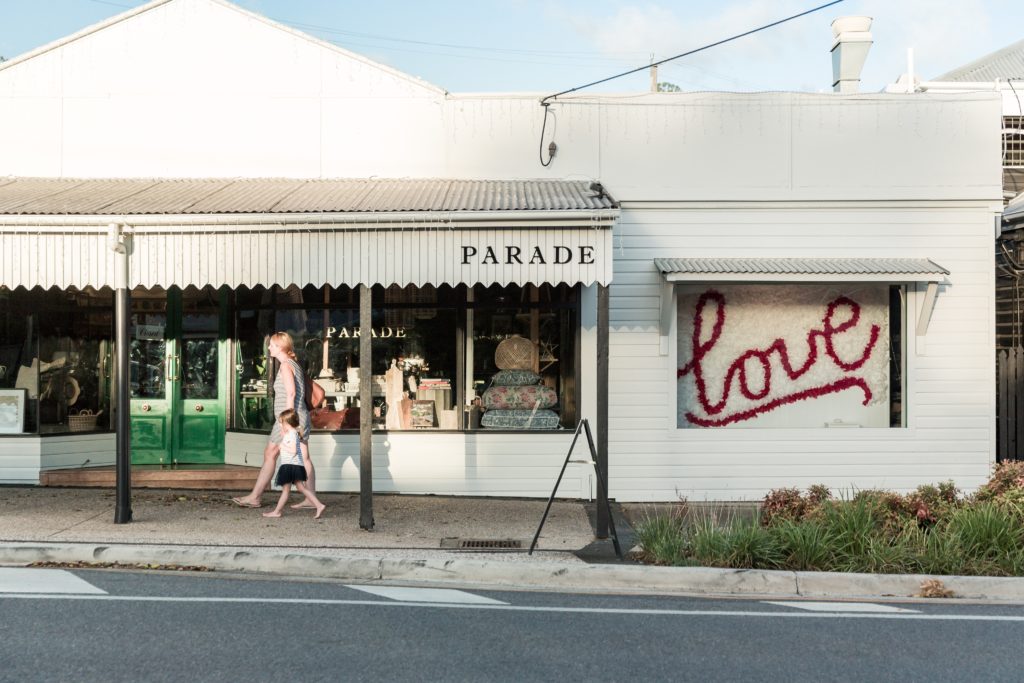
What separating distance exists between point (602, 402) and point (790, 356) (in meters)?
3.68

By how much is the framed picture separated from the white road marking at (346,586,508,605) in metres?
6.32

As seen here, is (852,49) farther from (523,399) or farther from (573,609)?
(573,609)

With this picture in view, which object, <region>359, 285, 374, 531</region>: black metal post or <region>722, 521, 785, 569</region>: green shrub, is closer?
<region>722, 521, 785, 569</region>: green shrub

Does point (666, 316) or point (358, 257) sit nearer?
point (358, 257)

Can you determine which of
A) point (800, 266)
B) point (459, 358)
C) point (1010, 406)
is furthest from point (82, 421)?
point (1010, 406)

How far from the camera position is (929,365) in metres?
12.2

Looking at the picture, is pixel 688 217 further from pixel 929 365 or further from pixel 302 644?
pixel 302 644

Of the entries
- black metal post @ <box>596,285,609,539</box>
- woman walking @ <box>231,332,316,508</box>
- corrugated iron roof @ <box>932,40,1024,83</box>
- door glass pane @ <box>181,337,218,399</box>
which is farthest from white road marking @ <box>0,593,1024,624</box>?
corrugated iron roof @ <box>932,40,1024,83</box>

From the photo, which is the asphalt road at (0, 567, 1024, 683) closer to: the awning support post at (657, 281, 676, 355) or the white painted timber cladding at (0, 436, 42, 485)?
the white painted timber cladding at (0, 436, 42, 485)

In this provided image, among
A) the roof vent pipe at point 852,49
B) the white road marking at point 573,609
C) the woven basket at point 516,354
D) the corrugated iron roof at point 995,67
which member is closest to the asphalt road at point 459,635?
the white road marking at point 573,609

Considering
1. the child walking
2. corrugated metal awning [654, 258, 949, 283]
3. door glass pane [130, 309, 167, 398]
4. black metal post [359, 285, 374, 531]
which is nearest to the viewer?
black metal post [359, 285, 374, 531]

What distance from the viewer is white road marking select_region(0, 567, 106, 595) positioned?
747cm

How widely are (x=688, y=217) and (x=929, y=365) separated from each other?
10.5ft

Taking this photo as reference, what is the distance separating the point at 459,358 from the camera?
40.0 feet
